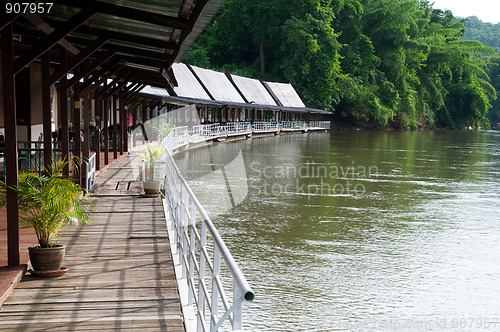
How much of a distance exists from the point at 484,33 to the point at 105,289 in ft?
646

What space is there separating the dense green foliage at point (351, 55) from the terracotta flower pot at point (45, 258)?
62.7 m

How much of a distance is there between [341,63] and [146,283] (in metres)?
73.2

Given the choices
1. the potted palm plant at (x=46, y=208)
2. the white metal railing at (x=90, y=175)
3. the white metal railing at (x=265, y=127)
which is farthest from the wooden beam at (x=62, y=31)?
the white metal railing at (x=265, y=127)

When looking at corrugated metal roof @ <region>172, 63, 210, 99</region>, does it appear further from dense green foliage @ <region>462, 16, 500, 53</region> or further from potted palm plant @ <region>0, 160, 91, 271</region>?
dense green foliage @ <region>462, 16, 500, 53</region>

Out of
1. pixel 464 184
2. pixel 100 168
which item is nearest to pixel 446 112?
pixel 464 184

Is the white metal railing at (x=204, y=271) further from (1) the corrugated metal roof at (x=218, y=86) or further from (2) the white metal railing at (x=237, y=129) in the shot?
(1) the corrugated metal roof at (x=218, y=86)

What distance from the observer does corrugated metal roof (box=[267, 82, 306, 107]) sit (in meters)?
62.1

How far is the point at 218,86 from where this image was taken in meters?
49.0

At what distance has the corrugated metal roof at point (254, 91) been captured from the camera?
5524cm

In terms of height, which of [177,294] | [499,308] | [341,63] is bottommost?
[499,308]

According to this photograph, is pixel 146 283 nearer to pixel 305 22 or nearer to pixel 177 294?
pixel 177 294

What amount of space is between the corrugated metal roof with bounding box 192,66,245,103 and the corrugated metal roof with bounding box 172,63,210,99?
1.38 meters

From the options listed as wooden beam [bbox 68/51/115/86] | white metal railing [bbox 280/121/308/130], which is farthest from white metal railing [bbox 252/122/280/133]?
wooden beam [bbox 68/51/115/86]

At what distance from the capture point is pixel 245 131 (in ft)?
160
